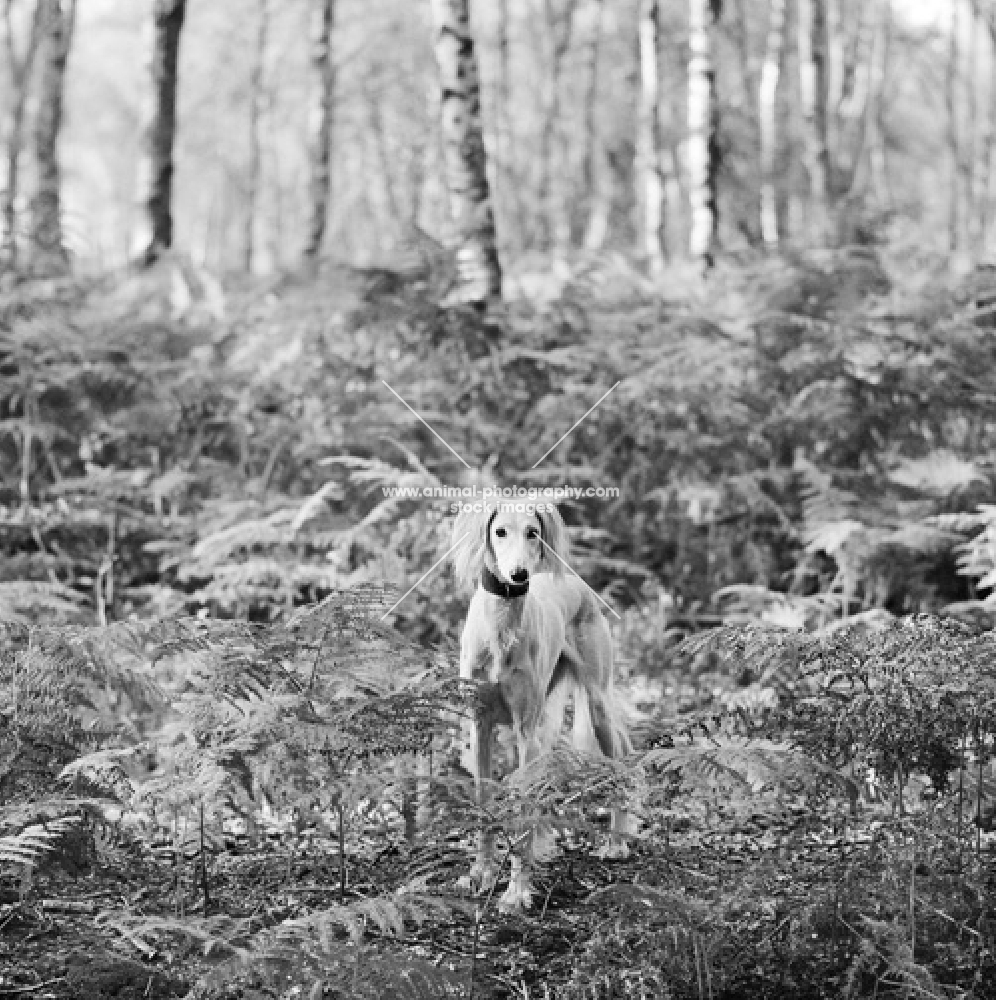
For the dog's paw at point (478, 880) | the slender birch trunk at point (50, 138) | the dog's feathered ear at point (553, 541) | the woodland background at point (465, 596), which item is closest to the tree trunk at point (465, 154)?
the woodland background at point (465, 596)

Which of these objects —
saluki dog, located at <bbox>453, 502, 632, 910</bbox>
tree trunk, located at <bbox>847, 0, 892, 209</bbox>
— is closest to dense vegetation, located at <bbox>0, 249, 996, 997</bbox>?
saluki dog, located at <bbox>453, 502, 632, 910</bbox>

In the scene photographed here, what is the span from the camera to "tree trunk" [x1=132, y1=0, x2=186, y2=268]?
14.1 meters

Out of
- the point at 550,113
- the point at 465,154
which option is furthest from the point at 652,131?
the point at 465,154

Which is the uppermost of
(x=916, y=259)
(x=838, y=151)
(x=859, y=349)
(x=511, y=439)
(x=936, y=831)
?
(x=838, y=151)

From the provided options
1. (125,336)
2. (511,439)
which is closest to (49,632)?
(511,439)

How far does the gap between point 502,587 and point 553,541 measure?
27 centimetres

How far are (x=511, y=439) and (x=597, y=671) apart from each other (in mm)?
4230

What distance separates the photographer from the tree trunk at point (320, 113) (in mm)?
19000

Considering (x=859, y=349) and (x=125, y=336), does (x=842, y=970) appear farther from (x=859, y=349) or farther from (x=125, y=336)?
(x=125, y=336)

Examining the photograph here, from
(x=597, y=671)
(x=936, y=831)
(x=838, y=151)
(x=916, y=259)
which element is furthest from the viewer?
(x=838, y=151)

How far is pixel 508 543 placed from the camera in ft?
14.0

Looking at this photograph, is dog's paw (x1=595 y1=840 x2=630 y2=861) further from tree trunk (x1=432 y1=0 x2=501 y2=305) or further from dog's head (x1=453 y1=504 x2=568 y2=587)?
tree trunk (x1=432 y1=0 x2=501 y2=305)

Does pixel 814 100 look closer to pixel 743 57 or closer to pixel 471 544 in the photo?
pixel 743 57

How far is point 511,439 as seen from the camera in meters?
8.91
